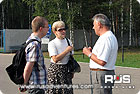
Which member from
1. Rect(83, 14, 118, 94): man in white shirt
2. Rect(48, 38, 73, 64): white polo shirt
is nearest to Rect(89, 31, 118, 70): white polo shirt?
Rect(83, 14, 118, 94): man in white shirt

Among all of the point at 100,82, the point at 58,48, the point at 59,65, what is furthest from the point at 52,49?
the point at 100,82

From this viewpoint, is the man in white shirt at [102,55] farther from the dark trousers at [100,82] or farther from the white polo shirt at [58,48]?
the white polo shirt at [58,48]

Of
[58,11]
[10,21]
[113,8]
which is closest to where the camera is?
[58,11]

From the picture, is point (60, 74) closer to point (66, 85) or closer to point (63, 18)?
point (66, 85)

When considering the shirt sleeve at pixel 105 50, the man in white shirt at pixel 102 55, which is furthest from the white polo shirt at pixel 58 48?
the shirt sleeve at pixel 105 50

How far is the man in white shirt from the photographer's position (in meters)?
3.75

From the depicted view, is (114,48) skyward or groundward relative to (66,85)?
skyward

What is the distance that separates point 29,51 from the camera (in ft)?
11.5

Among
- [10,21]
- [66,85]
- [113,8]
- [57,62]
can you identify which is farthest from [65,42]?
[10,21]

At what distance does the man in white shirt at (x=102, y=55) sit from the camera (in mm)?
3750

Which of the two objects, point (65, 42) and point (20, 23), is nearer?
point (65, 42)

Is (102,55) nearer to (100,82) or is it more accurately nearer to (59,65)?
(100,82)

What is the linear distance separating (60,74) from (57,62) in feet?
0.68

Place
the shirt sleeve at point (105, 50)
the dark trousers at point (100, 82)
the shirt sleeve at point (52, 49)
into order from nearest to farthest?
the shirt sleeve at point (105, 50) < the dark trousers at point (100, 82) < the shirt sleeve at point (52, 49)
